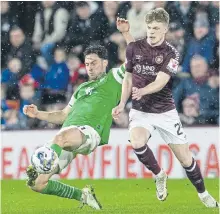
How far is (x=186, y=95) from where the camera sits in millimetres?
14797

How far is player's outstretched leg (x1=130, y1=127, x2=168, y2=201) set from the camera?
10438 millimetres

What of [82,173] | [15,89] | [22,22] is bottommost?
[82,173]

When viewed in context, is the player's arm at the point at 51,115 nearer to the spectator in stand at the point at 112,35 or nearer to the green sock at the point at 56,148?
the green sock at the point at 56,148

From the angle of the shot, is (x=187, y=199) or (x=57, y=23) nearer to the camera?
(x=187, y=199)

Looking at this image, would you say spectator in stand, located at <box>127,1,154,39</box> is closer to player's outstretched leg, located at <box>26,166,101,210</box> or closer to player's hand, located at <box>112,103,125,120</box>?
player's outstretched leg, located at <box>26,166,101,210</box>

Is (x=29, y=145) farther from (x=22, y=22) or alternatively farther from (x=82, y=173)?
(x=22, y=22)

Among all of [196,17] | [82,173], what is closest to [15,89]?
[82,173]

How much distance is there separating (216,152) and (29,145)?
2.77 m

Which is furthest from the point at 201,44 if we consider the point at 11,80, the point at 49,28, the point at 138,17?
the point at 11,80

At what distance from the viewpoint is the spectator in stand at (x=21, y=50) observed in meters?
15.5

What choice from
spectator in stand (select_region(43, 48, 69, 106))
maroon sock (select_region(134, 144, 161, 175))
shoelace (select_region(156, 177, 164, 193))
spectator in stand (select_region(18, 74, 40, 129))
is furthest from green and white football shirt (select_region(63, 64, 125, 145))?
spectator in stand (select_region(18, 74, 40, 129))

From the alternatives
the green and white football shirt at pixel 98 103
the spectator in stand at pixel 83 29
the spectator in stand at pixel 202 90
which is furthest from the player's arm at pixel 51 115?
the spectator in stand at pixel 83 29

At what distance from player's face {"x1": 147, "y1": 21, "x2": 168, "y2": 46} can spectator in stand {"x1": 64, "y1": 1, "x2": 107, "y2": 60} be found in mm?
4919

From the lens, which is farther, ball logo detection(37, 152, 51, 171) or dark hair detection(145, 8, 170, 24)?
dark hair detection(145, 8, 170, 24)
